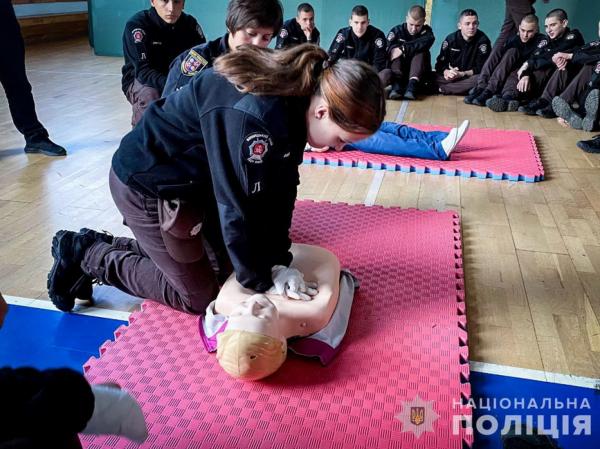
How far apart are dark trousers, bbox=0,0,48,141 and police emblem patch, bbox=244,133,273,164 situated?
113 inches

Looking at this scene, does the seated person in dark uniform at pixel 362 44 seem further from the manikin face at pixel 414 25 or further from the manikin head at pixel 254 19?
the manikin head at pixel 254 19

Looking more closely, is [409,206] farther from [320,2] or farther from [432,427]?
[320,2]

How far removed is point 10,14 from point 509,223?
130 inches

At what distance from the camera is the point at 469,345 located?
76.3 inches

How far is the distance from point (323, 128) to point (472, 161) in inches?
98.5

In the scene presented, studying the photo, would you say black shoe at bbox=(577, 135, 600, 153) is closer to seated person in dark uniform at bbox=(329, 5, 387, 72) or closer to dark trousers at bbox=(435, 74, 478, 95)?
dark trousers at bbox=(435, 74, 478, 95)

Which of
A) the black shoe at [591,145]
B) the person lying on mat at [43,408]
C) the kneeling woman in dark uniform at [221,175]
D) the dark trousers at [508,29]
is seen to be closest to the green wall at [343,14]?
the dark trousers at [508,29]

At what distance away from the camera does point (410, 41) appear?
662 centimetres

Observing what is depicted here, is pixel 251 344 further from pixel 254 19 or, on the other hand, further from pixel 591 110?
pixel 591 110

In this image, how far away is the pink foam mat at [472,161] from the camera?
362 cm

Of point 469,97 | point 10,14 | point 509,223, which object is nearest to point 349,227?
Answer: point 509,223

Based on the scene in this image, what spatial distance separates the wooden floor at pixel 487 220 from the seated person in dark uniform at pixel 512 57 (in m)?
0.98

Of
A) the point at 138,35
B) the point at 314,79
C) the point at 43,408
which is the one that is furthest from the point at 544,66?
Result: the point at 43,408

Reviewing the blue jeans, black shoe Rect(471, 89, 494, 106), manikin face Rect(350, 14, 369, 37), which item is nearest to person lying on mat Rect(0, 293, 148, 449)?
the blue jeans
